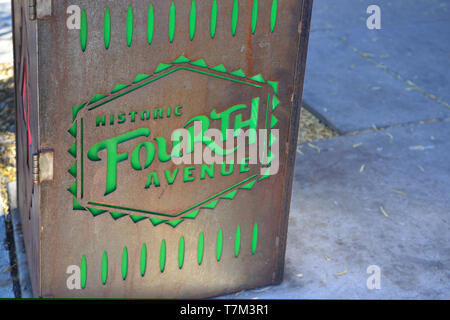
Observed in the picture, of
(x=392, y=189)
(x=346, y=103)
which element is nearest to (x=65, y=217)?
(x=392, y=189)

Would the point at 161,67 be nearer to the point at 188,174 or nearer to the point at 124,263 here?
the point at 188,174

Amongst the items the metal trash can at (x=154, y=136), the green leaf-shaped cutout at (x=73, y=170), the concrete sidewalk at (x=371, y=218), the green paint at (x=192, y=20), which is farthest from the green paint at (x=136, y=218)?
the green paint at (x=192, y=20)

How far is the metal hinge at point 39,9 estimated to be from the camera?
7.32ft

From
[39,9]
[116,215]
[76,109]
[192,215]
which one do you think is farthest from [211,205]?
[39,9]

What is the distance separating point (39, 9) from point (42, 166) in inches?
24.0

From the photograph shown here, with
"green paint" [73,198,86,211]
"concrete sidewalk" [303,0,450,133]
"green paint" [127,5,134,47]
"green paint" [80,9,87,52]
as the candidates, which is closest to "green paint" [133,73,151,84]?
"green paint" [127,5,134,47]

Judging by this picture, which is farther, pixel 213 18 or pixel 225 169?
pixel 225 169

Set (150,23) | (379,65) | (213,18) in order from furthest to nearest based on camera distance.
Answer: (379,65)
(213,18)
(150,23)

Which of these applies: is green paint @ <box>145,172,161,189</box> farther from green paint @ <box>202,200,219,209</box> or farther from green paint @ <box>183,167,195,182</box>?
green paint @ <box>202,200,219,209</box>

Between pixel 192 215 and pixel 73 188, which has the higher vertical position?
pixel 73 188

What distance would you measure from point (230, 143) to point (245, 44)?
45 centimetres

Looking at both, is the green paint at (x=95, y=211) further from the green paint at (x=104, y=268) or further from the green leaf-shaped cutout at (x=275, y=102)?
the green leaf-shaped cutout at (x=275, y=102)

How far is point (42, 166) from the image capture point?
247cm
